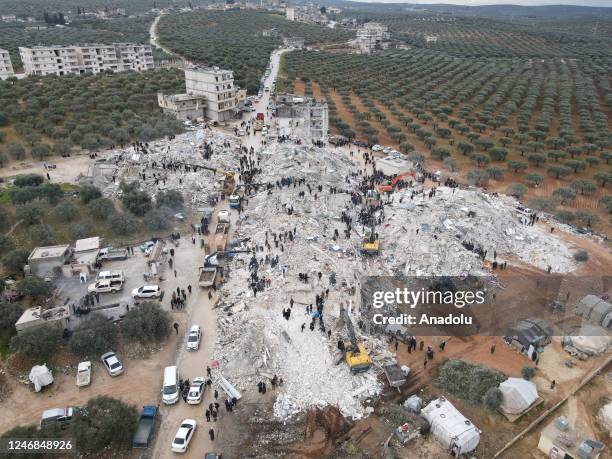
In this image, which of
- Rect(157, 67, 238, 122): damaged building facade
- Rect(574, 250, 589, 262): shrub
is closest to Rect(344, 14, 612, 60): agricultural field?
Rect(157, 67, 238, 122): damaged building facade

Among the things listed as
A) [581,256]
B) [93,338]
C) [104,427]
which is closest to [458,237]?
[581,256]

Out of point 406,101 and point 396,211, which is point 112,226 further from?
point 406,101

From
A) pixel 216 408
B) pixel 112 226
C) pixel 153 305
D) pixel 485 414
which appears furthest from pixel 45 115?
pixel 485 414

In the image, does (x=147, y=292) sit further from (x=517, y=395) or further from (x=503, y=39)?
(x=503, y=39)

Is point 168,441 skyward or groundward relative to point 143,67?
groundward

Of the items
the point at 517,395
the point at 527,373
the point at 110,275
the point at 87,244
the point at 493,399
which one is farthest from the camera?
the point at 87,244
